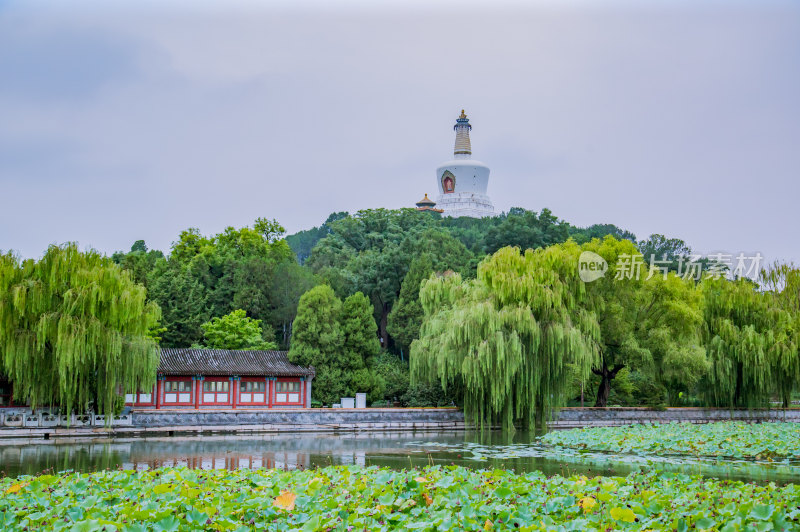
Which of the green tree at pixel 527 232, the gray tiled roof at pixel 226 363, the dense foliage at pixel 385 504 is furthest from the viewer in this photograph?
the green tree at pixel 527 232

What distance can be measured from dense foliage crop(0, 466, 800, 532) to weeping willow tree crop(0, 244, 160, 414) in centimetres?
1198

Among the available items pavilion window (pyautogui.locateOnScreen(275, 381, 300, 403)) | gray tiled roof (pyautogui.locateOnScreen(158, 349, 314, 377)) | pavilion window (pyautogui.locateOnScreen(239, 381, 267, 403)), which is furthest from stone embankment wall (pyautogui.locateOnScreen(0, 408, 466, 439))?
pavilion window (pyautogui.locateOnScreen(275, 381, 300, 403))

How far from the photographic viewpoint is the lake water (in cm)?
1327

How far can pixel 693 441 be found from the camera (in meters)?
16.3

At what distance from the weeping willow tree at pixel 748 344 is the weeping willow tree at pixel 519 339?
22.6 feet

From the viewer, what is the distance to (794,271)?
30.4 meters

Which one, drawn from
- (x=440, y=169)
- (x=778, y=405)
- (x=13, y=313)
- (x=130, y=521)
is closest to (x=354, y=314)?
(x=13, y=313)

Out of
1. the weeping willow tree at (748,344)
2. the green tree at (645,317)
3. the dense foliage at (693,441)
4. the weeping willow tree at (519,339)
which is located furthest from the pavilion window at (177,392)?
the weeping willow tree at (748,344)

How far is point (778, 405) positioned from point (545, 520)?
28321 mm

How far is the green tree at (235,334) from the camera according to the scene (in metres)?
32.2

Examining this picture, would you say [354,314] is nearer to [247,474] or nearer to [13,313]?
[13,313]

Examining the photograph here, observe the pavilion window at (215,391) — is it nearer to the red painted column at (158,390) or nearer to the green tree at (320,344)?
the red painted column at (158,390)

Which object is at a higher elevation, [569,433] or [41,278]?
[41,278]

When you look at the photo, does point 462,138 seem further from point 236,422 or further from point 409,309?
point 236,422
